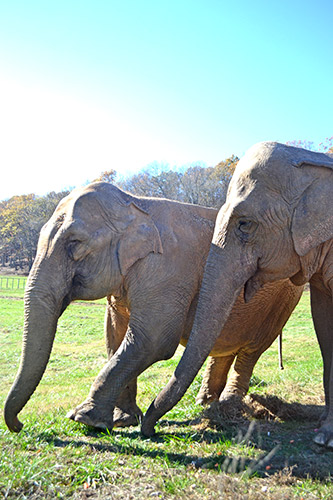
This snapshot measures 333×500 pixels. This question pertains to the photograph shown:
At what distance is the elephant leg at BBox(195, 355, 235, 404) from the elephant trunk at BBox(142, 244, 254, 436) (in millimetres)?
2358

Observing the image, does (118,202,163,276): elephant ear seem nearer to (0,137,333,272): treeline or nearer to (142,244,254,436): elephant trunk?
(142,244,254,436): elephant trunk

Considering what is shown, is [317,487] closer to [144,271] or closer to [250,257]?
[250,257]

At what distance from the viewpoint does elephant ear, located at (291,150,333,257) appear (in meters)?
3.96

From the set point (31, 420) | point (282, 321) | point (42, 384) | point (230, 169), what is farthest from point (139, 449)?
point (230, 169)

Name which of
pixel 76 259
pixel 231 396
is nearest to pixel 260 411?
pixel 231 396

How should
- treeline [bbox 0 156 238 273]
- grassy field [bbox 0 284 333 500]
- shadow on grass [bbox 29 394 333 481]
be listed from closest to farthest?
grassy field [bbox 0 284 333 500] → shadow on grass [bbox 29 394 333 481] → treeline [bbox 0 156 238 273]

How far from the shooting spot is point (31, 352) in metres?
4.44

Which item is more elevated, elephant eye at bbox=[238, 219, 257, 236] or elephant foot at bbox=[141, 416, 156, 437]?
elephant eye at bbox=[238, 219, 257, 236]

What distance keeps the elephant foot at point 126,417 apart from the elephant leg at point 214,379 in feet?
3.84

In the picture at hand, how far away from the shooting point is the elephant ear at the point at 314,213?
3.96 meters

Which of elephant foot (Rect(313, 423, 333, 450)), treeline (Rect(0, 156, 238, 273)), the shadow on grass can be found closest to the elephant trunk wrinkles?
the shadow on grass

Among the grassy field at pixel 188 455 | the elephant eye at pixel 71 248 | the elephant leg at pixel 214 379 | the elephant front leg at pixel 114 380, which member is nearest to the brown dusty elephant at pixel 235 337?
the elephant leg at pixel 214 379

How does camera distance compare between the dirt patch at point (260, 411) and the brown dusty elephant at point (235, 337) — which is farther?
the brown dusty elephant at point (235, 337)

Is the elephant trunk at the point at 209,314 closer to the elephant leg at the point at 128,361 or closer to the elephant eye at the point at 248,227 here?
the elephant eye at the point at 248,227
